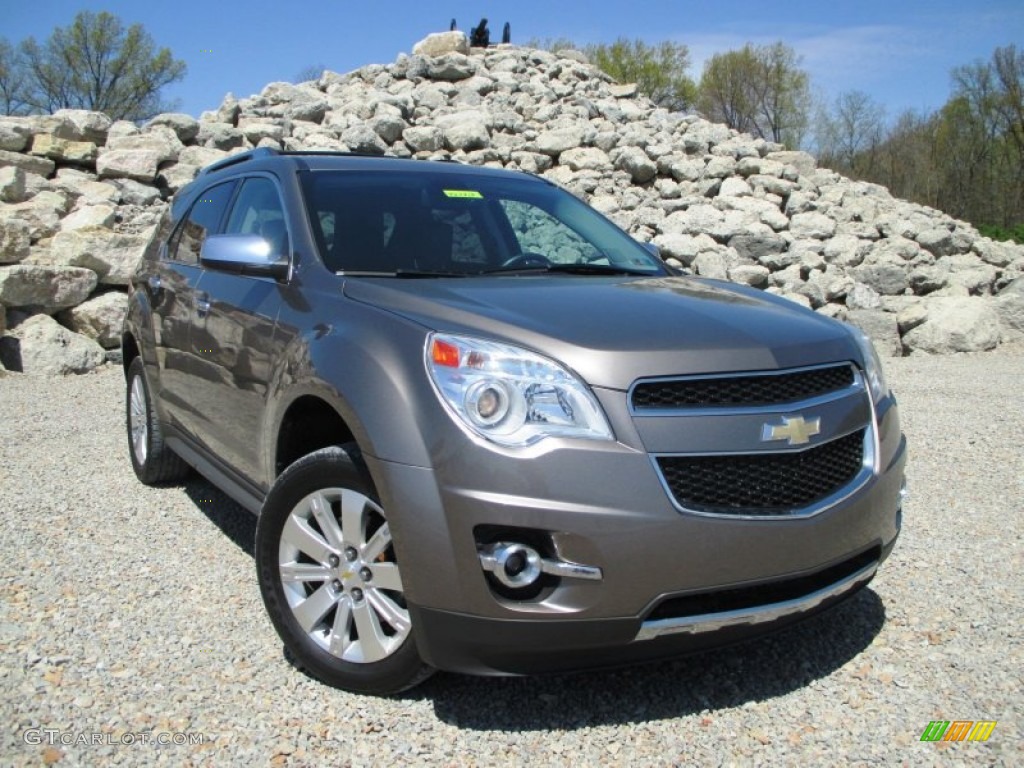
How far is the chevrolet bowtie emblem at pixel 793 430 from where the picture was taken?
275 centimetres

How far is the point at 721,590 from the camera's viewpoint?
2693 mm

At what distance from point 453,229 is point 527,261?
37 centimetres

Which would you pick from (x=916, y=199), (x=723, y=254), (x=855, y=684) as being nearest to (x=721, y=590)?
(x=855, y=684)

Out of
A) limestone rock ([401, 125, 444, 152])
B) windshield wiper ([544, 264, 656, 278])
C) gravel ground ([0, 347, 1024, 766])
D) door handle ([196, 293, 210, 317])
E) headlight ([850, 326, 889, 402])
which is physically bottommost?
gravel ground ([0, 347, 1024, 766])

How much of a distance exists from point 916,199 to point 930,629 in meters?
39.1

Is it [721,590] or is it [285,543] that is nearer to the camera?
[721,590]

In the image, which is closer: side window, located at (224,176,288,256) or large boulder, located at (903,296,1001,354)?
side window, located at (224,176,288,256)

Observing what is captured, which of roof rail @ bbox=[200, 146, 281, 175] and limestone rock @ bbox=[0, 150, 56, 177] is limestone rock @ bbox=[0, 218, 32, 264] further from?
roof rail @ bbox=[200, 146, 281, 175]

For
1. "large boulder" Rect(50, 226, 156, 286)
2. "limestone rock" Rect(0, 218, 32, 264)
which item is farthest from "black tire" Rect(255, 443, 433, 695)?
"limestone rock" Rect(0, 218, 32, 264)

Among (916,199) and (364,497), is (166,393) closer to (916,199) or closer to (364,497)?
(364,497)

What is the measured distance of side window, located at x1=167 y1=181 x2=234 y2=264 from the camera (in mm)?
4781

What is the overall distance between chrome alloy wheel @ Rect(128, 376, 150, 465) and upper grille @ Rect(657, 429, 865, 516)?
3840mm

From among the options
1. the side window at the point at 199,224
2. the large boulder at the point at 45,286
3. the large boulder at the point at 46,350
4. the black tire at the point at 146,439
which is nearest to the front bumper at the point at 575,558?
the side window at the point at 199,224

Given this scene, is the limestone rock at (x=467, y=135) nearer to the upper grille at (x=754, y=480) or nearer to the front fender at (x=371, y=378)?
the front fender at (x=371, y=378)
